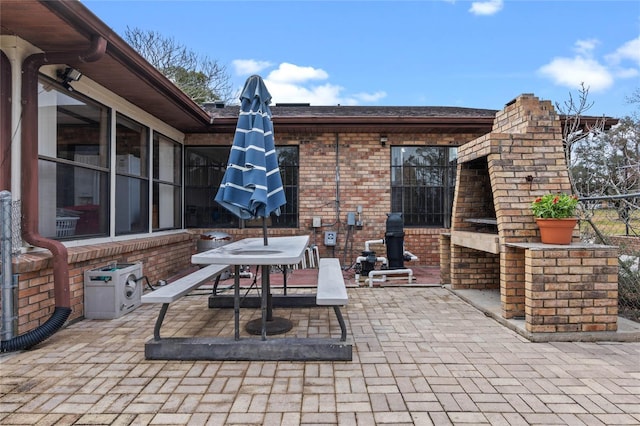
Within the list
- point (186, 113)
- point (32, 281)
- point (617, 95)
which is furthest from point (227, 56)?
point (32, 281)

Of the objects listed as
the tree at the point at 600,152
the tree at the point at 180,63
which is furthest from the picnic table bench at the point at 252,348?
the tree at the point at 180,63

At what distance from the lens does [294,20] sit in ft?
28.0

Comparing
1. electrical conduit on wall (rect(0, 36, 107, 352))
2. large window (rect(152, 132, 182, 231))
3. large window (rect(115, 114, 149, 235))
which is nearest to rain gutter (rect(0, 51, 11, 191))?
electrical conduit on wall (rect(0, 36, 107, 352))

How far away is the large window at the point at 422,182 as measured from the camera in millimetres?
7559

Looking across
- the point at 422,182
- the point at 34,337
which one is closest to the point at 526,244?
the point at 422,182

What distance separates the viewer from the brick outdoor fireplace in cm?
337

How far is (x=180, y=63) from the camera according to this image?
17.6 meters

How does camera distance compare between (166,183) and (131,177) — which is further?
(166,183)

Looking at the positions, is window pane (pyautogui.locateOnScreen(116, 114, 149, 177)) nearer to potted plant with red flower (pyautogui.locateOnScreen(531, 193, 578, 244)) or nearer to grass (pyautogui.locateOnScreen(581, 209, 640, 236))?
potted plant with red flower (pyautogui.locateOnScreen(531, 193, 578, 244))

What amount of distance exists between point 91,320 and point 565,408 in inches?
181

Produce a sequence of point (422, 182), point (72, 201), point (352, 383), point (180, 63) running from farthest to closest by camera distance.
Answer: point (180, 63), point (422, 182), point (72, 201), point (352, 383)

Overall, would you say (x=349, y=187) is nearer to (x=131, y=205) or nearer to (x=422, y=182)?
(x=422, y=182)

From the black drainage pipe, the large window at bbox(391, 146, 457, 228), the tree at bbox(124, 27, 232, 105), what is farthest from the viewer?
the tree at bbox(124, 27, 232, 105)

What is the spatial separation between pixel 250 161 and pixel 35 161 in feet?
7.37
